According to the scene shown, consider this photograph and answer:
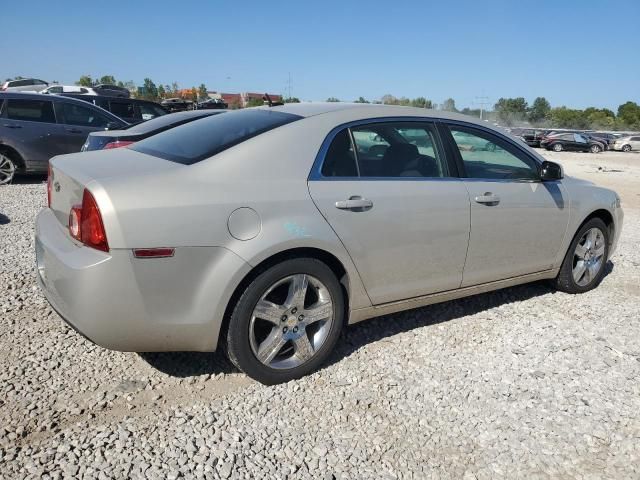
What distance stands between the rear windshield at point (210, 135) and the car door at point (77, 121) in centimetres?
721

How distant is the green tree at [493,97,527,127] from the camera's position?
7969 cm

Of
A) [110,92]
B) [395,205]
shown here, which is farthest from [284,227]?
[110,92]

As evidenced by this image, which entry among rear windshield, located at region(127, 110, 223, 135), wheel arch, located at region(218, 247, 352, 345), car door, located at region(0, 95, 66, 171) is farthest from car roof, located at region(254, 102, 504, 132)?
car door, located at region(0, 95, 66, 171)

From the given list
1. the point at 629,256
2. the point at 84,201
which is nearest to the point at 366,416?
the point at 84,201

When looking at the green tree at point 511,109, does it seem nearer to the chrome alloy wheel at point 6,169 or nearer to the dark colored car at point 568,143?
the dark colored car at point 568,143

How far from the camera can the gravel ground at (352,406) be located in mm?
2518

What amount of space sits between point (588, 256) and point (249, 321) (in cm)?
335

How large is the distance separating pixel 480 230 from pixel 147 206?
2282mm

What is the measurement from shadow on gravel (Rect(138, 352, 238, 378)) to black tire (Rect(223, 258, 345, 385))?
0.31 metres

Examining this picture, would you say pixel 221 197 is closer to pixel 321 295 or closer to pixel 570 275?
pixel 321 295

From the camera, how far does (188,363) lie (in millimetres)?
3365

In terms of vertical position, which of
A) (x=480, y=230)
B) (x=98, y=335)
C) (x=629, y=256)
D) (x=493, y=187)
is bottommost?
(x=629, y=256)

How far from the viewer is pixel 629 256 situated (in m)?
6.39

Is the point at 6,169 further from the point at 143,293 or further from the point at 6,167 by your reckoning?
the point at 143,293
